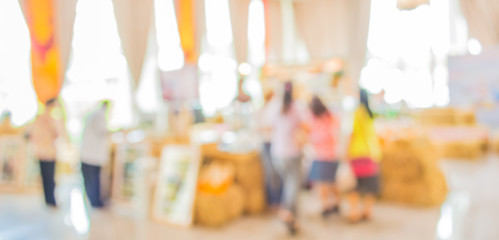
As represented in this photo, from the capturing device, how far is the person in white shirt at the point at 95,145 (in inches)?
169

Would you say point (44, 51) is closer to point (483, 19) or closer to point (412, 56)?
point (412, 56)

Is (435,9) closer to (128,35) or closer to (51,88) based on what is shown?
(128,35)

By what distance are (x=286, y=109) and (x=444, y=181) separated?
103 inches

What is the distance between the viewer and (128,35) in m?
4.55

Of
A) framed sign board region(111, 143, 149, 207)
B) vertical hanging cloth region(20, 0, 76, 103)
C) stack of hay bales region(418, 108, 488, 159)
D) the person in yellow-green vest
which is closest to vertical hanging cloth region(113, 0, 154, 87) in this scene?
framed sign board region(111, 143, 149, 207)

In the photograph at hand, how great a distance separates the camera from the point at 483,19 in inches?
328

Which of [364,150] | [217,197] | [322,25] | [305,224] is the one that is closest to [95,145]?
[217,197]

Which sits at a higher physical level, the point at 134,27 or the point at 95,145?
the point at 134,27

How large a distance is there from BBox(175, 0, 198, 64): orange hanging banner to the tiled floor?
12.7 ft

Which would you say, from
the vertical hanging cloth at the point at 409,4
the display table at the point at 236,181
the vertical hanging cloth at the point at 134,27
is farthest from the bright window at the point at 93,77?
the vertical hanging cloth at the point at 409,4

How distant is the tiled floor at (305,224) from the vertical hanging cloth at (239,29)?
3943mm

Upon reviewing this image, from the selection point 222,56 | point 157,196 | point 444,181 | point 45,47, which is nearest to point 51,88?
point 45,47

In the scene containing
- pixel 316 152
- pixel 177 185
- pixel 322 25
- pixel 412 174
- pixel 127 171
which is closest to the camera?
pixel 316 152

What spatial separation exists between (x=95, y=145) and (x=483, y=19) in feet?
30.3
